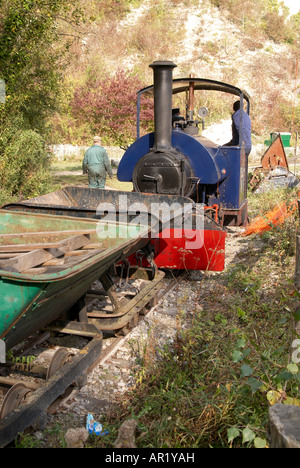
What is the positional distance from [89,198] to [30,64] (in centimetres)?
562

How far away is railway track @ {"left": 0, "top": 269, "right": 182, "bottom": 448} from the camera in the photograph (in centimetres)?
302

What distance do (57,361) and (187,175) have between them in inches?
144

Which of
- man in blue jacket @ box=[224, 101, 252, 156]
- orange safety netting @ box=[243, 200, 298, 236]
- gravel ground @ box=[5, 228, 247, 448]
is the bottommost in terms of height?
gravel ground @ box=[5, 228, 247, 448]

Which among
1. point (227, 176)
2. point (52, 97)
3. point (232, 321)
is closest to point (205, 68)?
point (52, 97)

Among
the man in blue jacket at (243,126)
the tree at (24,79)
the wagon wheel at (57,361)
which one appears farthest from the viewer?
the tree at (24,79)

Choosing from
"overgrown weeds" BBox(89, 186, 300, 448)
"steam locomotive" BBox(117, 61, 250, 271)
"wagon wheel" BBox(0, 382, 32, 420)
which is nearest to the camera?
"overgrown weeds" BBox(89, 186, 300, 448)

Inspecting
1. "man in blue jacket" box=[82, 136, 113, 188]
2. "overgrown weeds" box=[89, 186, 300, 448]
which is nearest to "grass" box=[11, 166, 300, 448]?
"overgrown weeds" box=[89, 186, 300, 448]

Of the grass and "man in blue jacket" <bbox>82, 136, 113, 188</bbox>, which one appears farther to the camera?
"man in blue jacket" <bbox>82, 136, 113, 188</bbox>

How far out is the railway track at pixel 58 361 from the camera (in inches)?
119

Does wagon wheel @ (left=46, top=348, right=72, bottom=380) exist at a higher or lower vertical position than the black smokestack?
lower

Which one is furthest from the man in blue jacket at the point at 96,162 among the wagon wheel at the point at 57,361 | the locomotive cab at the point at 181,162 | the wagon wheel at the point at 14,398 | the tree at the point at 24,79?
the wagon wheel at the point at 14,398

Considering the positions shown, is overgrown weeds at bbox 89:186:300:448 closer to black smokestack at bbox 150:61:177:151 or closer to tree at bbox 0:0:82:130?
black smokestack at bbox 150:61:177:151

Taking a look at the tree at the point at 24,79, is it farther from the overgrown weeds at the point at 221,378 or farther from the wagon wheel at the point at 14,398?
the wagon wheel at the point at 14,398

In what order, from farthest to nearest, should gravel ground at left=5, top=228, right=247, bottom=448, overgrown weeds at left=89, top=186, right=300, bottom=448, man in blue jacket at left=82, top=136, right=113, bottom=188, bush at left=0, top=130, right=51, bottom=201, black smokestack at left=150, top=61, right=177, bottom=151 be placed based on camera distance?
bush at left=0, top=130, right=51, bottom=201 → man in blue jacket at left=82, top=136, right=113, bottom=188 → black smokestack at left=150, top=61, right=177, bottom=151 → gravel ground at left=5, top=228, right=247, bottom=448 → overgrown weeds at left=89, top=186, right=300, bottom=448
